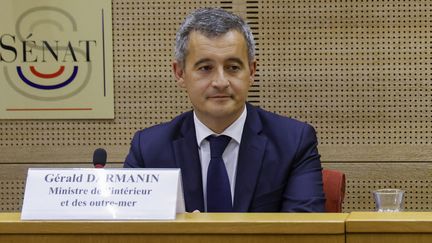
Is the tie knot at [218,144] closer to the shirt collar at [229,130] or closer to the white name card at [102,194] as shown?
the shirt collar at [229,130]

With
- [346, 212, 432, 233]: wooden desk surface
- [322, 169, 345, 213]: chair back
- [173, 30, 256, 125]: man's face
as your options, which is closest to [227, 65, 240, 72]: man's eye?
[173, 30, 256, 125]: man's face

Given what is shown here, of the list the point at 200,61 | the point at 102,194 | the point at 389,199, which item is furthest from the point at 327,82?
the point at 102,194

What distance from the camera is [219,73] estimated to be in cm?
245

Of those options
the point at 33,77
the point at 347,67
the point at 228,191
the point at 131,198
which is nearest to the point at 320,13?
the point at 347,67

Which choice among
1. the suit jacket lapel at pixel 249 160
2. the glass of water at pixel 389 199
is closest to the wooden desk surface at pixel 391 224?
the glass of water at pixel 389 199

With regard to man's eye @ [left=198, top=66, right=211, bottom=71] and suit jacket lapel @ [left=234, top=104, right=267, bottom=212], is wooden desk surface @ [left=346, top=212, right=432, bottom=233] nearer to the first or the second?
suit jacket lapel @ [left=234, top=104, right=267, bottom=212]

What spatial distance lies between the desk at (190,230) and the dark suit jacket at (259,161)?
78cm

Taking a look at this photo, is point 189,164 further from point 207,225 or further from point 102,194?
point 207,225

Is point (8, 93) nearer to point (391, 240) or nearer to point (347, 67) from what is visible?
point (347, 67)

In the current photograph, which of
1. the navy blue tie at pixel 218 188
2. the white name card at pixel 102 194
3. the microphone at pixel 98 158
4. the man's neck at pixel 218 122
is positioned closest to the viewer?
the white name card at pixel 102 194

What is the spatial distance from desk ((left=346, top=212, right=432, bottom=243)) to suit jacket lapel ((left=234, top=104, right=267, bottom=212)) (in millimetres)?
877

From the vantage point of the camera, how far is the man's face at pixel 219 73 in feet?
8.02

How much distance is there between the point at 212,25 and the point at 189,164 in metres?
0.47

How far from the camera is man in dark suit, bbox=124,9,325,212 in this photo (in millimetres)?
2445
